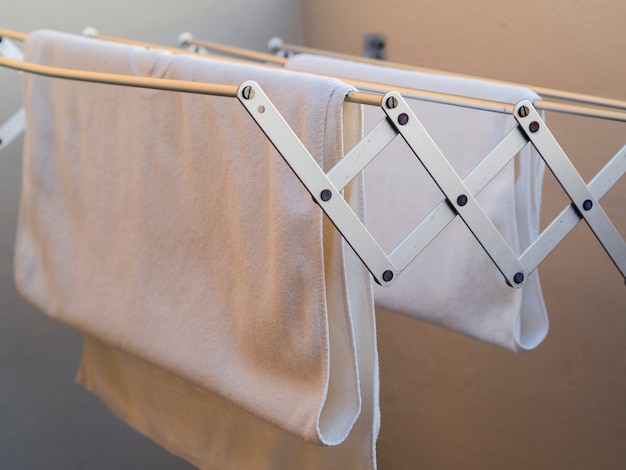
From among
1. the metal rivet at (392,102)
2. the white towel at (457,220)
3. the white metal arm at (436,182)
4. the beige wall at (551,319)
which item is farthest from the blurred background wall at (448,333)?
the metal rivet at (392,102)

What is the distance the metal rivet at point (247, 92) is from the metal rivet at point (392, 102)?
0.11m

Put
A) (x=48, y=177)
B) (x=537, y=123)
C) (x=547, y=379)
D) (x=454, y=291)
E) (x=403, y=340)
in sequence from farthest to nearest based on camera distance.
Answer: (x=403, y=340) → (x=547, y=379) → (x=48, y=177) → (x=454, y=291) → (x=537, y=123)

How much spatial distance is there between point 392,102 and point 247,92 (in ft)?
0.39

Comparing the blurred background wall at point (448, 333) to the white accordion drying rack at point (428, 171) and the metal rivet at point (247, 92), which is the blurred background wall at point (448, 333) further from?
the metal rivet at point (247, 92)

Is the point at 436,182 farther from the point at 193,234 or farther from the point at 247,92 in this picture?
the point at 193,234

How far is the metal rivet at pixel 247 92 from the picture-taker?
64 centimetres

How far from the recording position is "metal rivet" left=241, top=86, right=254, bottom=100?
64 centimetres

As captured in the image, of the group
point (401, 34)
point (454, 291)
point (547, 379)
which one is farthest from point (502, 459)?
point (401, 34)

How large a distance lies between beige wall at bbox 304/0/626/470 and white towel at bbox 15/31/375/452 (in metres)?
0.62

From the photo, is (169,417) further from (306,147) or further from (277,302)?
(306,147)

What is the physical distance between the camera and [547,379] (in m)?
1.40

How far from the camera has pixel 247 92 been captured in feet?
2.10

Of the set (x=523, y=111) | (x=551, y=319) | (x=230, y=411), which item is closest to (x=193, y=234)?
(x=230, y=411)

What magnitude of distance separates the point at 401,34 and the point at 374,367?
2.76 feet
